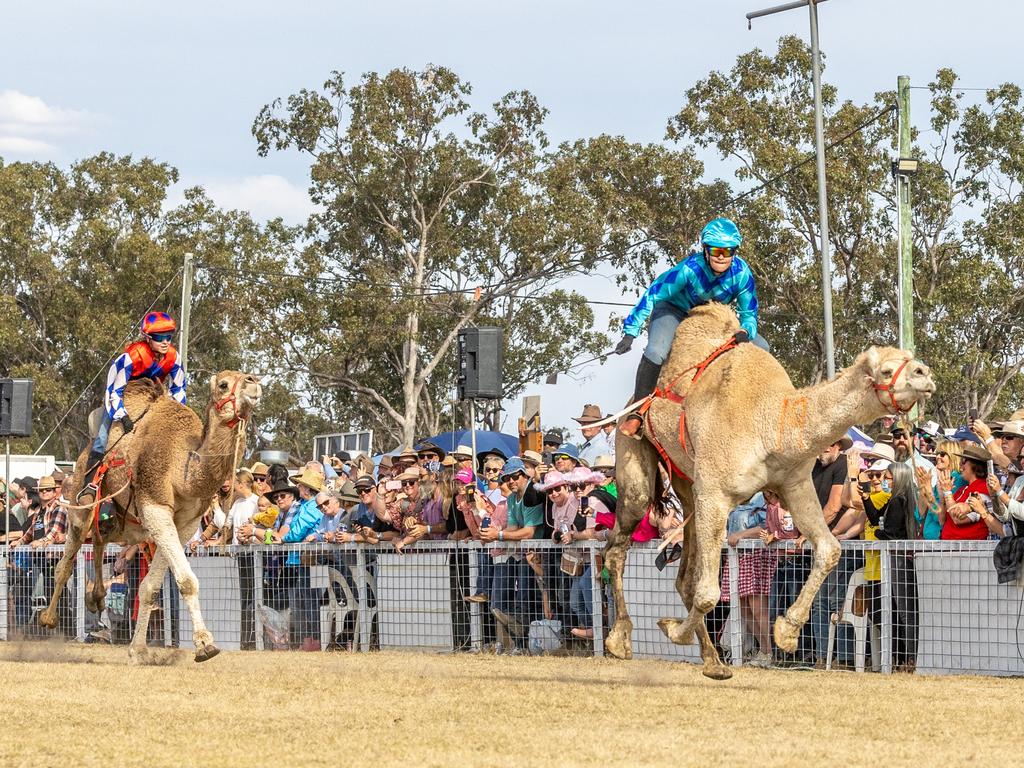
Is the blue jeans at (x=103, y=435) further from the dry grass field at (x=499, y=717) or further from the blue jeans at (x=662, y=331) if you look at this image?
the blue jeans at (x=662, y=331)

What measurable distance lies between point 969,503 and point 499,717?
5553 mm

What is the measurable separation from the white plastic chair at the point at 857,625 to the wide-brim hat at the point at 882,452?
9.50ft

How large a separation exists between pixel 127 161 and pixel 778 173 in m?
25.7

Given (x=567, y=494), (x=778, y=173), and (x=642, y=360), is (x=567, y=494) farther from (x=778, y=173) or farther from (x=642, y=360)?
(x=778, y=173)

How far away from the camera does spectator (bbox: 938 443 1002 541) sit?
1265 cm

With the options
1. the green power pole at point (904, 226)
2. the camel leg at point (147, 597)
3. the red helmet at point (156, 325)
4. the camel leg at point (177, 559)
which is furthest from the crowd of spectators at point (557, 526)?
the green power pole at point (904, 226)

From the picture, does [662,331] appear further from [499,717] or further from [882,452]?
[882,452]

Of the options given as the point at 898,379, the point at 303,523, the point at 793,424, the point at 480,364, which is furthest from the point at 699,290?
the point at 303,523

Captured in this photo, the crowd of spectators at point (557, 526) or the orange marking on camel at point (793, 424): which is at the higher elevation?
the orange marking on camel at point (793, 424)

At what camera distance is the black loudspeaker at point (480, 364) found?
699 inches

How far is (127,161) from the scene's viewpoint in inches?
2141

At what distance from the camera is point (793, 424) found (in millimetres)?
10086

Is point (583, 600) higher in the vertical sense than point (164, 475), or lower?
lower

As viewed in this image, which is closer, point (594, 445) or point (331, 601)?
point (331, 601)
